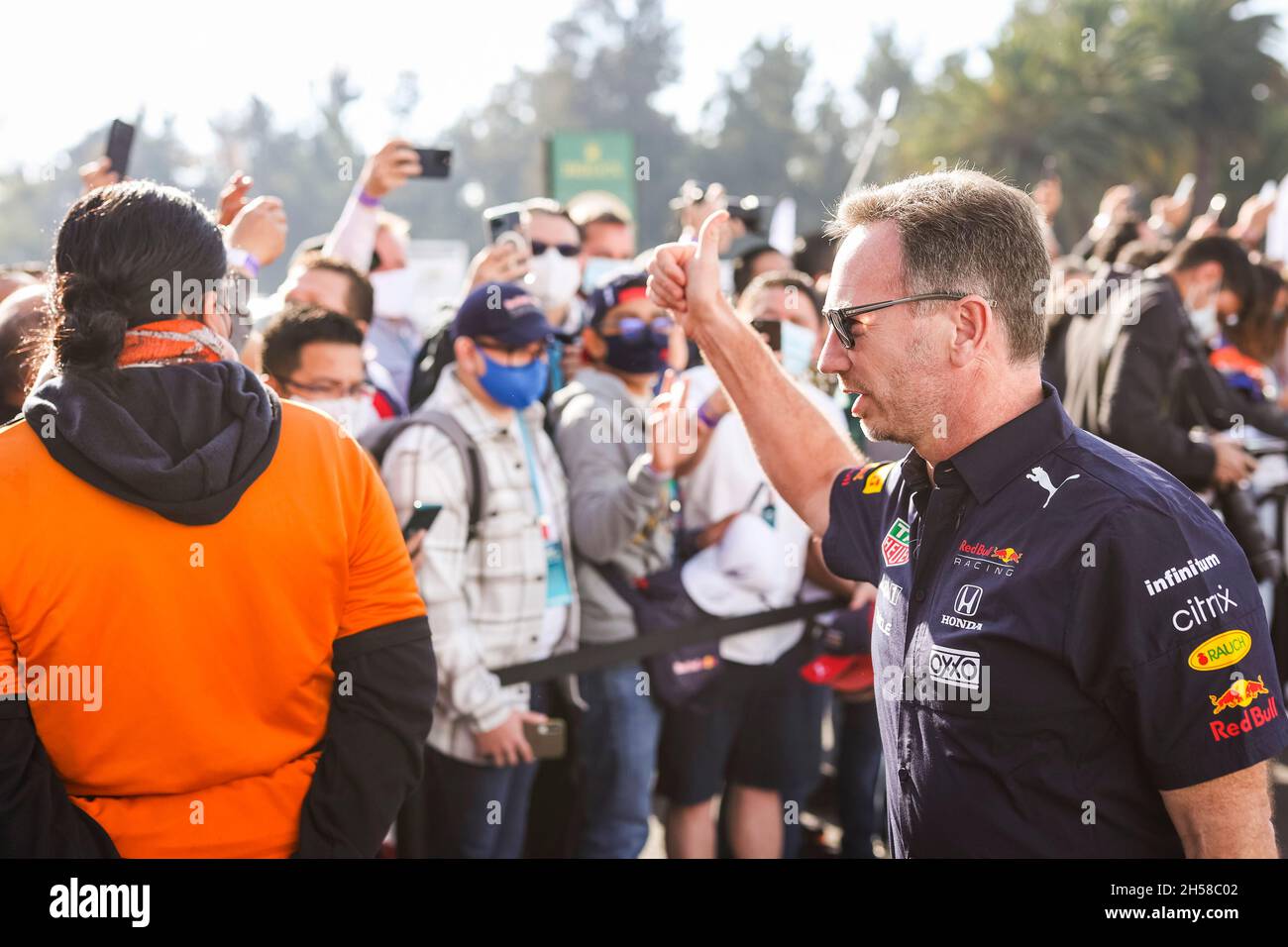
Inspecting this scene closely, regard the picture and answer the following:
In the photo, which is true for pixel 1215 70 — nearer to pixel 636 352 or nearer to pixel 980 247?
pixel 636 352

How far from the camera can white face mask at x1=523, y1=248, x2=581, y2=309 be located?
5.05m

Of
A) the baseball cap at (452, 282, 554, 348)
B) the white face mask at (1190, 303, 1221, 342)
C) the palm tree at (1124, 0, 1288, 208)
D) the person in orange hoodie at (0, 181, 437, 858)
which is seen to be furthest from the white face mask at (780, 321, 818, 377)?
the palm tree at (1124, 0, 1288, 208)

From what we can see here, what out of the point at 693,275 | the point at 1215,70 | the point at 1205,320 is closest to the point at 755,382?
the point at 693,275

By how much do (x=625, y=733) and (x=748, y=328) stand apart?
5.60 feet

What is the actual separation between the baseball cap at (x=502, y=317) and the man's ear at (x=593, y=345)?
52cm

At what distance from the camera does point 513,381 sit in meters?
3.52

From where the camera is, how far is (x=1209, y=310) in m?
6.17

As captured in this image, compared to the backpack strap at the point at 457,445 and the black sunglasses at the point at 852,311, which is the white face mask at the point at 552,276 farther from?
the black sunglasses at the point at 852,311

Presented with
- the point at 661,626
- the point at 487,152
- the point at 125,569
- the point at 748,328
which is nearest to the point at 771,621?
the point at 661,626

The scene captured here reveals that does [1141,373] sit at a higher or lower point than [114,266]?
higher

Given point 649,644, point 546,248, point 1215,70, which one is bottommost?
point 649,644

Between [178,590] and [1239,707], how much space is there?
1674 millimetres

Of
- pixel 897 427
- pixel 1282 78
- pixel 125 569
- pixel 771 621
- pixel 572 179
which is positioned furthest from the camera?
pixel 1282 78
